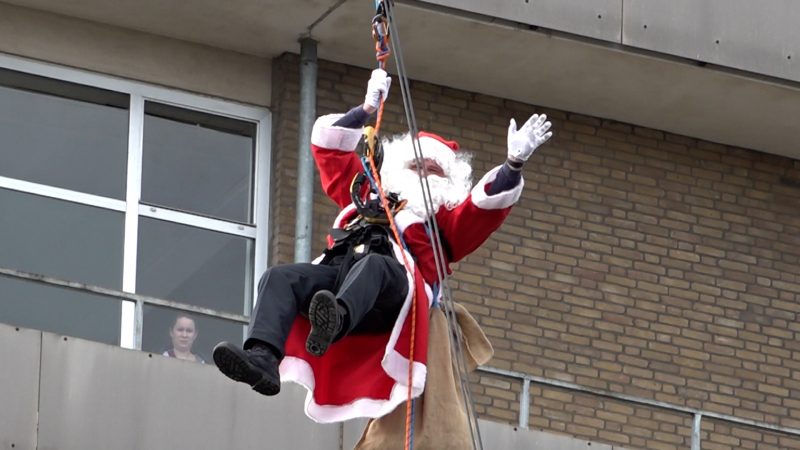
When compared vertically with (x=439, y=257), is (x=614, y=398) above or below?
above

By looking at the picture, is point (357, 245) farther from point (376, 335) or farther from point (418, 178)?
point (418, 178)

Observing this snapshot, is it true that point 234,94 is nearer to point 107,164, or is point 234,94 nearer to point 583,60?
point 107,164

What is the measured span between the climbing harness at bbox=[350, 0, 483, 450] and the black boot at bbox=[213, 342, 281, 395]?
0.77m

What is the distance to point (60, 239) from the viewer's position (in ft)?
57.7

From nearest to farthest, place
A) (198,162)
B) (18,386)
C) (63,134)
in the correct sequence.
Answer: (18,386) < (63,134) < (198,162)

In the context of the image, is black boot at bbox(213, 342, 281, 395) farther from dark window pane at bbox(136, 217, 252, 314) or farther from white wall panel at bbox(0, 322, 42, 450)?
dark window pane at bbox(136, 217, 252, 314)

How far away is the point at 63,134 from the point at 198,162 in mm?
939

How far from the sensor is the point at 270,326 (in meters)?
12.1

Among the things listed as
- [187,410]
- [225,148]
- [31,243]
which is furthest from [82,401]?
[225,148]

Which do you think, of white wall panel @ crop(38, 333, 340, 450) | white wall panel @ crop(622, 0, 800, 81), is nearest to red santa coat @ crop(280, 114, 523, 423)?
white wall panel @ crop(38, 333, 340, 450)

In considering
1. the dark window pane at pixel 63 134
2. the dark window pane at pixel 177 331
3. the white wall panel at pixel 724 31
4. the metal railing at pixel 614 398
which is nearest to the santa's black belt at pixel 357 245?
the dark window pane at pixel 177 331

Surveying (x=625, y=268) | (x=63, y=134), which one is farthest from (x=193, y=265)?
(x=625, y=268)

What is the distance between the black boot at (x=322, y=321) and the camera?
38.9 feet

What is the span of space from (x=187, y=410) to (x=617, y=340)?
421 centimetres
